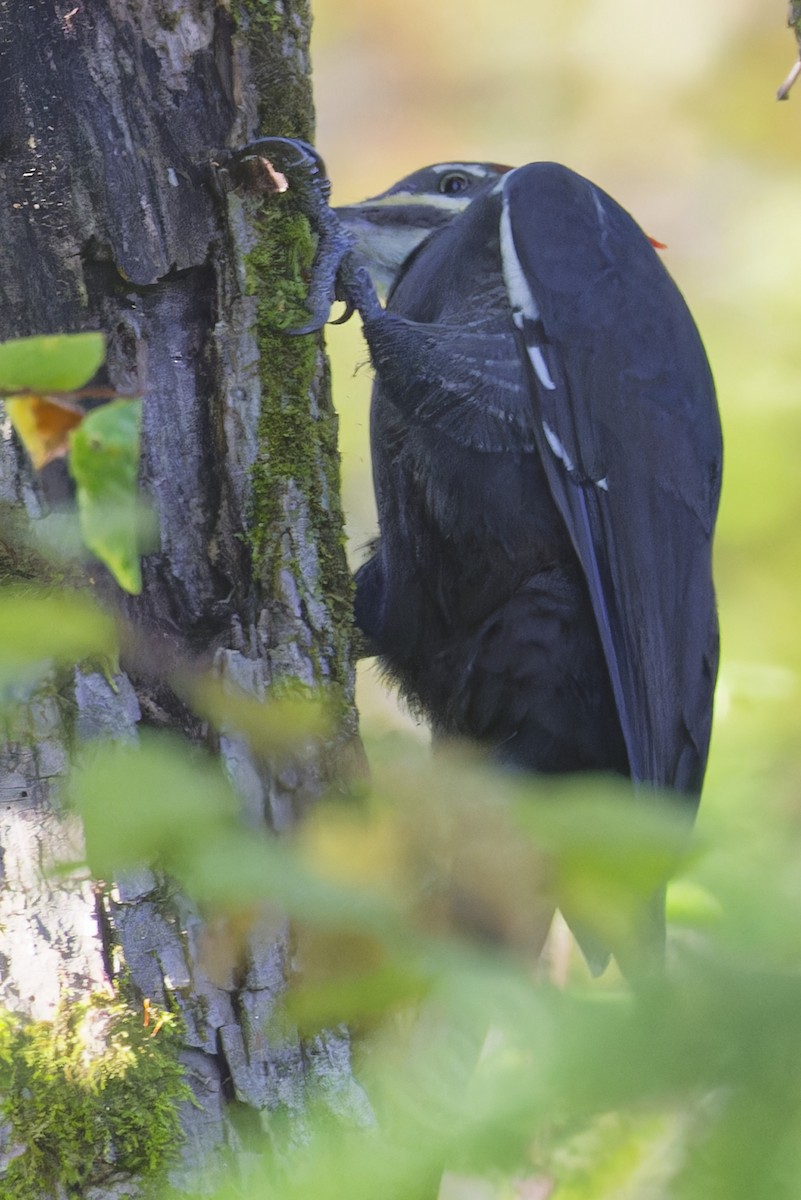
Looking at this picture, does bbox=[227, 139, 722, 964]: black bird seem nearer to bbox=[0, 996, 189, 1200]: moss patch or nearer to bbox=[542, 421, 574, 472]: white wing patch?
bbox=[542, 421, 574, 472]: white wing patch

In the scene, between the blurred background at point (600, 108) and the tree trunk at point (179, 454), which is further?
the blurred background at point (600, 108)

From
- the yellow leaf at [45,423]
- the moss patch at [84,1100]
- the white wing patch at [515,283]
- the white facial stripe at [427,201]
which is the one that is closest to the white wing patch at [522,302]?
the white wing patch at [515,283]

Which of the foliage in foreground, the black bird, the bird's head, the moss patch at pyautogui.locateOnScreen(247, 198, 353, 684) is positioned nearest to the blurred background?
the bird's head

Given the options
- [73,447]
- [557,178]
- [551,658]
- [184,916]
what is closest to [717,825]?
[73,447]

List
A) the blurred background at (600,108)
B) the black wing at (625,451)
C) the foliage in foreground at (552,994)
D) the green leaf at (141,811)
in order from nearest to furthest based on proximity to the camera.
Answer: the foliage in foreground at (552,994) < the green leaf at (141,811) < the black wing at (625,451) < the blurred background at (600,108)

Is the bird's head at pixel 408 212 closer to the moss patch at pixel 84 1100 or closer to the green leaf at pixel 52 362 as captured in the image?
the moss patch at pixel 84 1100

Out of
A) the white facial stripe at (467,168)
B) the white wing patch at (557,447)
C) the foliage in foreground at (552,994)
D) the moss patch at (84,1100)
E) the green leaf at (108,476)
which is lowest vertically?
the moss patch at (84,1100)

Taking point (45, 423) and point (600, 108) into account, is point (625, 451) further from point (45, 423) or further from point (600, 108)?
point (600, 108)

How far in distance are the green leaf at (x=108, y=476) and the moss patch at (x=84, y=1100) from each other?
736mm

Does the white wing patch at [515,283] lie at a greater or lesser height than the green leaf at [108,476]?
greater

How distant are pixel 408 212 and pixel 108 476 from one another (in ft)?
6.33

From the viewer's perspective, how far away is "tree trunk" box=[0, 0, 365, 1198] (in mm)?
1254

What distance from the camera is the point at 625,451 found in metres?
2.08

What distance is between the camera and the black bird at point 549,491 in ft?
6.63
